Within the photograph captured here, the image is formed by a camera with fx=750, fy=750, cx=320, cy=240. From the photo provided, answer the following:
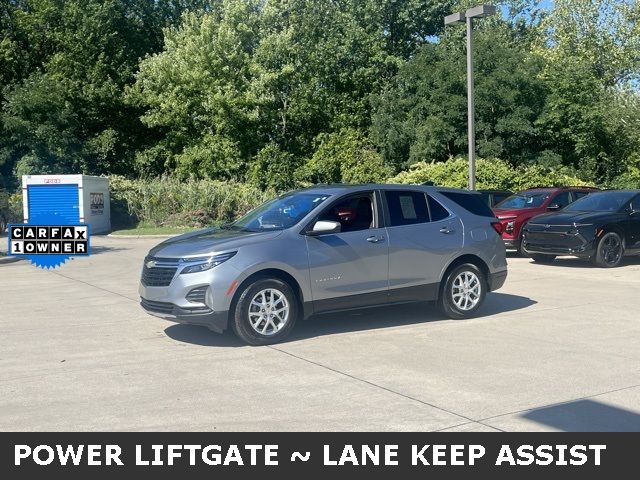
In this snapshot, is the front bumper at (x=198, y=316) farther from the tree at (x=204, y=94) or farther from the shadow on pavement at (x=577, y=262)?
the tree at (x=204, y=94)

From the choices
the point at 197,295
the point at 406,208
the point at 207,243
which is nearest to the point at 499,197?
the point at 406,208

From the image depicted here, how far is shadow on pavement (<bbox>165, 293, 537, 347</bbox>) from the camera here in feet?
29.2

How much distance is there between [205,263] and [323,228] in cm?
140

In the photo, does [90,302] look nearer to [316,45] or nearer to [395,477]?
[395,477]

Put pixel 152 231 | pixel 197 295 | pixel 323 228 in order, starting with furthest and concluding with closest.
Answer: pixel 152 231 < pixel 323 228 < pixel 197 295

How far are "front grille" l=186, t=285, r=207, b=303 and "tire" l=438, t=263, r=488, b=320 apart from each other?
3308 millimetres

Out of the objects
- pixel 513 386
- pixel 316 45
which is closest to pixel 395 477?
pixel 513 386

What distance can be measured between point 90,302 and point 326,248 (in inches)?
189

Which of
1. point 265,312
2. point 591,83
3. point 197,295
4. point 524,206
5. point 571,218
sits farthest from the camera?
point 591,83

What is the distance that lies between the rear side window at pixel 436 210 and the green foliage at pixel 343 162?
1075 inches

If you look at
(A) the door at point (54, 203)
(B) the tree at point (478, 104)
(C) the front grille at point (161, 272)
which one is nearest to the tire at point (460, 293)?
(C) the front grille at point (161, 272)

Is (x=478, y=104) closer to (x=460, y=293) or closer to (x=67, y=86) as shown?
(x=67, y=86)

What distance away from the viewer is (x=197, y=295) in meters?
8.07

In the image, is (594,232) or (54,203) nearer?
(594,232)
